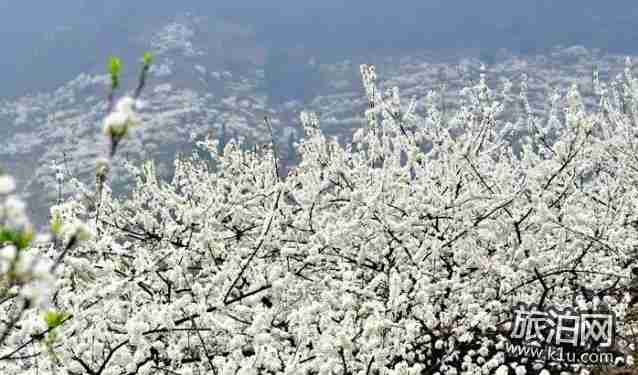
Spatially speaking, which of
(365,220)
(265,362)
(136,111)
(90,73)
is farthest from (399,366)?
(90,73)

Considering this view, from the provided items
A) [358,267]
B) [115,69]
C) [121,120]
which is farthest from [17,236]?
[358,267]

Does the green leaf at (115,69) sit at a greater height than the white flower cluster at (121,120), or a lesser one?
greater

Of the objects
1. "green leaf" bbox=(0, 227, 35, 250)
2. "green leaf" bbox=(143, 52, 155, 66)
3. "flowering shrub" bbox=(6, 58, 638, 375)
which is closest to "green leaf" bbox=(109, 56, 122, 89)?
"green leaf" bbox=(143, 52, 155, 66)

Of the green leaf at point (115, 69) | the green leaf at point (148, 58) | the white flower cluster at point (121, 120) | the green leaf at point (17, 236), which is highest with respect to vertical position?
the green leaf at point (148, 58)

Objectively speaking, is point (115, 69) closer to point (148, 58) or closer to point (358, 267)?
point (148, 58)

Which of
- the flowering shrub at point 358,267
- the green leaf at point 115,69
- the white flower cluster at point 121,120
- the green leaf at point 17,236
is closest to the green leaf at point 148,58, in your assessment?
the green leaf at point 115,69

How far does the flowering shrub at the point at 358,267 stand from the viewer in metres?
5.52

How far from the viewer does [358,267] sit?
7883 millimetres

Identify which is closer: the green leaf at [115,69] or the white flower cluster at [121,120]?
the white flower cluster at [121,120]

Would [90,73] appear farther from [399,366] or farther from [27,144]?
[399,366]

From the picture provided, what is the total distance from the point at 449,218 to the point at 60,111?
175 m

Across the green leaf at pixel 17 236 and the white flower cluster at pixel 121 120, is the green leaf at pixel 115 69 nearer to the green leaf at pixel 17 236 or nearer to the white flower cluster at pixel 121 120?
the white flower cluster at pixel 121 120

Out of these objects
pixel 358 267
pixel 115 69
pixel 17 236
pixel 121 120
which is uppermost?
pixel 115 69

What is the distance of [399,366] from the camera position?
5.30 meters
